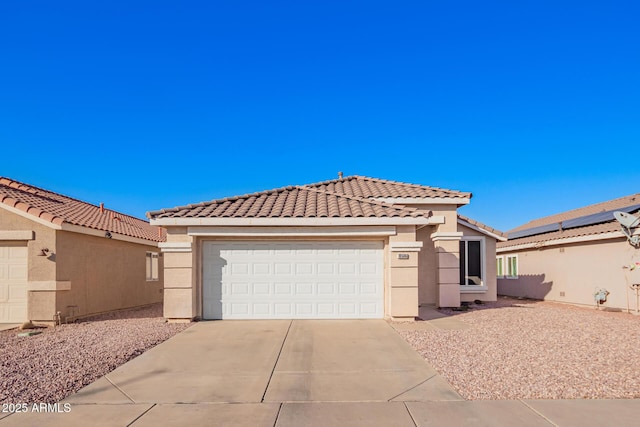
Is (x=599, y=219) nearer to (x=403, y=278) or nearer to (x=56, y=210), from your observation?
(x=403, y=278)

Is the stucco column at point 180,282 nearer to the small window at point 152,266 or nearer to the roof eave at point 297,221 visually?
the roof eave at point 297,221

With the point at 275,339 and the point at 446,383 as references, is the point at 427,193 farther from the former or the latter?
the point at 446,383

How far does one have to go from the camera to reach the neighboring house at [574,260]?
14984 mm

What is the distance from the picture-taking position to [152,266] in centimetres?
1817

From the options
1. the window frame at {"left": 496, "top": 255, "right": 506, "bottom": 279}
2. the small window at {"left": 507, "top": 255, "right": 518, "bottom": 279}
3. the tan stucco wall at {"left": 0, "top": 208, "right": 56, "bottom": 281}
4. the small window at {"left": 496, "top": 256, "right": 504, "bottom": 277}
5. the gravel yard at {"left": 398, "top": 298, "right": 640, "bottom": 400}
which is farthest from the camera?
the small window at {"left": 496, "top": 256, "right": 504, "bottom": 277}

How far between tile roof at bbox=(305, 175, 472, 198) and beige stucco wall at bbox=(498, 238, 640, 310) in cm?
555

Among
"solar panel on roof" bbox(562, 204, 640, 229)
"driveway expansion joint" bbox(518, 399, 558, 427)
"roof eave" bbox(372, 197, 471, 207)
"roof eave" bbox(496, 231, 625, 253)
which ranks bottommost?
"driveway expansion joint" bbox(518, 399, 558, 427)

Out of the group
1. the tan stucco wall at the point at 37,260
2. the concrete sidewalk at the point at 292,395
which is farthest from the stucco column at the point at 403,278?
the tan stucco wall at the point at 37,260

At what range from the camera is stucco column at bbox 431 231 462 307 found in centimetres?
1470

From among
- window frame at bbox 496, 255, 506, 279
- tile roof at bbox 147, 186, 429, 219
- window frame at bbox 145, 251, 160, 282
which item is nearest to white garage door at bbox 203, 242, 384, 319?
tile roof at bbox 147, 186, 429, 219

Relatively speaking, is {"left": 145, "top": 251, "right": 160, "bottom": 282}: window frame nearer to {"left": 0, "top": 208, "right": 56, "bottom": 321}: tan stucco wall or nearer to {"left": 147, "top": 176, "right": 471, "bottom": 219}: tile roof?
{"left": 0, "top": 208, "right": 56, "bottom": 321}: tan stucco wall

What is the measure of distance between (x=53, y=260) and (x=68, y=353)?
448 cm

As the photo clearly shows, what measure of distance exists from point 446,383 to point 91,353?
20.9 ft

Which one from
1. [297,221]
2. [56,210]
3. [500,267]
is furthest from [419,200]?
[500,267]
